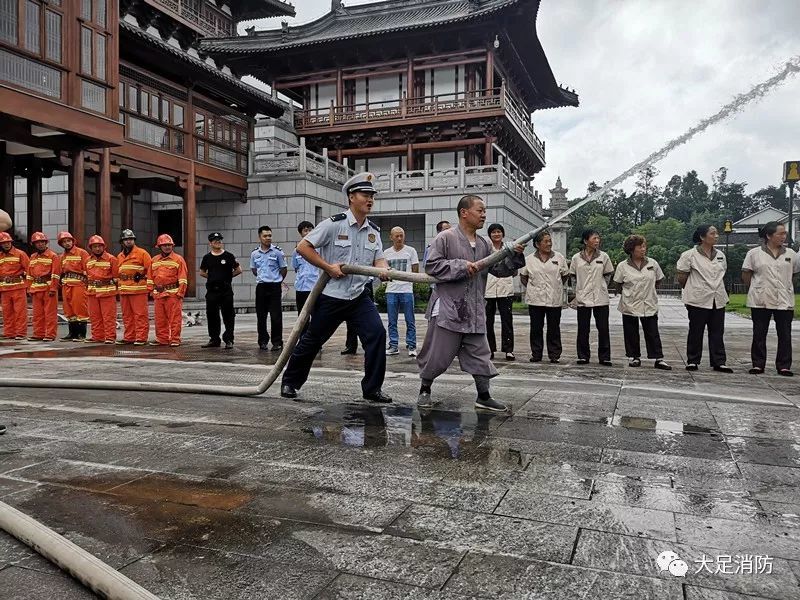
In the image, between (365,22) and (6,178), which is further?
(365,22)

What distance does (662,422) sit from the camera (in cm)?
443

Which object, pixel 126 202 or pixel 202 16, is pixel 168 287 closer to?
pixel 126 202

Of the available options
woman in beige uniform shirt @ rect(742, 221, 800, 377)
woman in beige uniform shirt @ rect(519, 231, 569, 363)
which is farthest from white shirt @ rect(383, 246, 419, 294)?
woman in beige uniform shirt @ rect(742, 221, 800, 377)

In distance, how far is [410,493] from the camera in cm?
290

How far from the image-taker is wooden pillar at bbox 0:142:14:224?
15281 mm

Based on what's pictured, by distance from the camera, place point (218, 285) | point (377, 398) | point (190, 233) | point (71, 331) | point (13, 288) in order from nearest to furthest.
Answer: point (377, 398) → point (218, 285) → point (13, 288) → point (71, 331) → point (190, 233)

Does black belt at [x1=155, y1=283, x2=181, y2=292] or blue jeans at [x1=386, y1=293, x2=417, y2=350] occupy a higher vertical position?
black belt at [x1=155, y1=283, x2=181, y2=292]

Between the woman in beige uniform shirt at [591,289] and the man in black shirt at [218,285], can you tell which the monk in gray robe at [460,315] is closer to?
the woman in beige uniform shirt at [591,289]

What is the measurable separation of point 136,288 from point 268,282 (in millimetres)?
2411

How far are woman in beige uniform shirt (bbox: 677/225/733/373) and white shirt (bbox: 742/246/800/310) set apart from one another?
32 centimetres

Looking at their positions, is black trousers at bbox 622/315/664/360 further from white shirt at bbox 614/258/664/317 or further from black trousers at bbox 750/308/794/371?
black trousers at bbox 750/308/794/371

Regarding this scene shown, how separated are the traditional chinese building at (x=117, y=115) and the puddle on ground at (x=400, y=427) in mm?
11231

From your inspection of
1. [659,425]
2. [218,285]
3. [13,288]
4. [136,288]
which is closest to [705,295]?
[659,425]

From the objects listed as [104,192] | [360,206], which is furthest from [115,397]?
[104,192]
